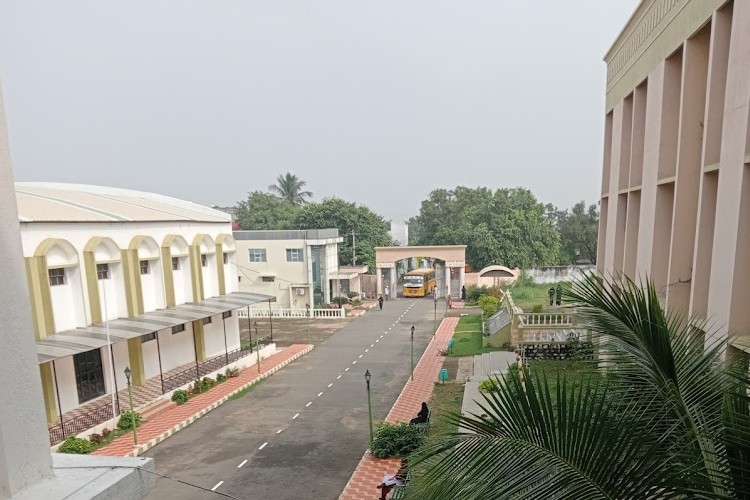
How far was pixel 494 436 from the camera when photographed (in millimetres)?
2574

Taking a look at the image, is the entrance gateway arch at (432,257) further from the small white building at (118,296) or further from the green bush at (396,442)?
the green bush at (396,442)

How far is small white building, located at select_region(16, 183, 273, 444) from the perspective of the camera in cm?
1245

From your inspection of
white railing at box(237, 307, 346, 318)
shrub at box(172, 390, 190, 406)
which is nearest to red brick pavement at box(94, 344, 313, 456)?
shrub at box(172, 390, 190, 406)

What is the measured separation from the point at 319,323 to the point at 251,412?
45.6 feet

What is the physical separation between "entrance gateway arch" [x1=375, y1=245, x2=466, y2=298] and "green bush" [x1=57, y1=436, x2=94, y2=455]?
82.4 feet

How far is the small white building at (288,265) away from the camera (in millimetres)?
31234

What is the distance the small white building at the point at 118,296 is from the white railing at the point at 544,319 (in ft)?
34.2

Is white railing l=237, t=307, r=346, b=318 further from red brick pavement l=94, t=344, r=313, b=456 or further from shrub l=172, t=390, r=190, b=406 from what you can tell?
shrub l=172, t=390, r=190, b=406

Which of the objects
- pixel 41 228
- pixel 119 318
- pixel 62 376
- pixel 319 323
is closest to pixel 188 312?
pixel 119 318

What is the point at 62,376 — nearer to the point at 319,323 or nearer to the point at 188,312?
the point at 188,312

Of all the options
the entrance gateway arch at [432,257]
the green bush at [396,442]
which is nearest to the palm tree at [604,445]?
the green bush at [396,442]

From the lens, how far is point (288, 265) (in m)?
31.5

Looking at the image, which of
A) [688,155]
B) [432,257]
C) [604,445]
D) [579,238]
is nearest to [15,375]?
[604,445]

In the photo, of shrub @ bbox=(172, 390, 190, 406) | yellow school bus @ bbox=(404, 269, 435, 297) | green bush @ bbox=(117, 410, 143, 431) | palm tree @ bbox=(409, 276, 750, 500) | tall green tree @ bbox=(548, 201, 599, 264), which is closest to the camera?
palm tree @ bbox=(409, 276, 750, 500)
